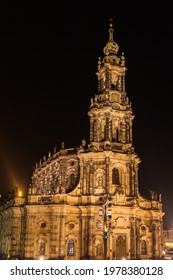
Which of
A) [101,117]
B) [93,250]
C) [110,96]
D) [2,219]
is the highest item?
[110,96]

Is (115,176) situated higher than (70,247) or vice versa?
(115,176)

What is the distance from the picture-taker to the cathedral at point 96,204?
150 ft

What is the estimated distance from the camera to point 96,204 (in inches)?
1865

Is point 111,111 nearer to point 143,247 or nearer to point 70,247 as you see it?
point 143,247

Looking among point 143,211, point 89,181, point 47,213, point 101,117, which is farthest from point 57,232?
point 101,117

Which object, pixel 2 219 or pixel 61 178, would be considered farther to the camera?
pixel 2 219

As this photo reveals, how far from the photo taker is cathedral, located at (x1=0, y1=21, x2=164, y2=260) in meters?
45.8

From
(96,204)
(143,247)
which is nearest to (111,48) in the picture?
(96,204)

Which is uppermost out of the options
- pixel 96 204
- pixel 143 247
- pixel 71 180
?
pixel 71 180

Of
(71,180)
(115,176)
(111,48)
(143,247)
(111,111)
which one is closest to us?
(143,247)

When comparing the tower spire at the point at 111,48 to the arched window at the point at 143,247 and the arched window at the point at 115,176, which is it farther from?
the arched window at the point at 143,247
